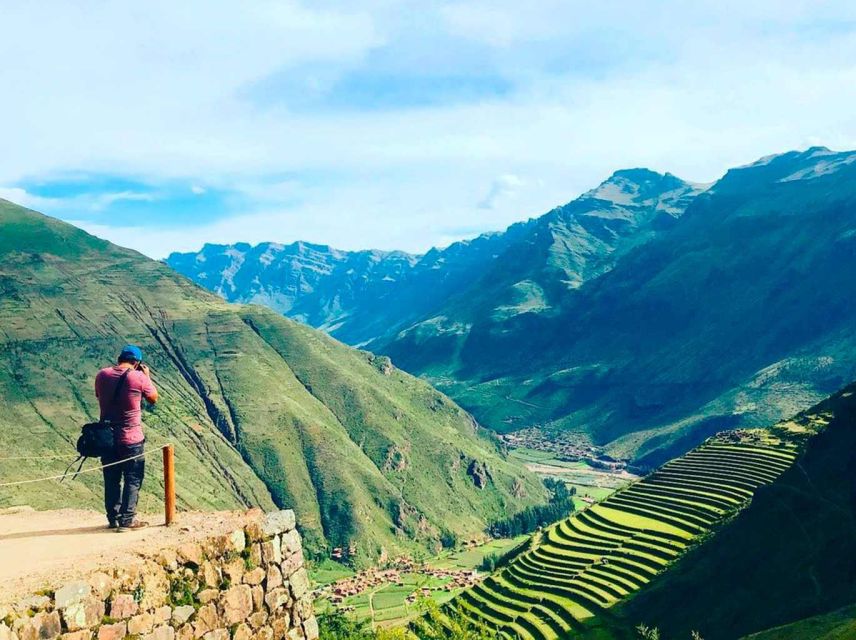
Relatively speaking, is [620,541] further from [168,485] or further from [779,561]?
[168,485]

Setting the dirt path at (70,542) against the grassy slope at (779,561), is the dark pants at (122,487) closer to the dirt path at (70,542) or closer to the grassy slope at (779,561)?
the dirt path at (70,542)

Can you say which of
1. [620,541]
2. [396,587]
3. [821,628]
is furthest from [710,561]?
[396,587]

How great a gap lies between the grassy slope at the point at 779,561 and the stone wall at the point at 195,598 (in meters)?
69.7

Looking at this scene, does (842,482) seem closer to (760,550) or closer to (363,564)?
(760,550)

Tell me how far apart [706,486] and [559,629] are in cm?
4336

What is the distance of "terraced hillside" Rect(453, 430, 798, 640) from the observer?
285 ft

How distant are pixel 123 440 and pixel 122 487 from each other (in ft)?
3.56

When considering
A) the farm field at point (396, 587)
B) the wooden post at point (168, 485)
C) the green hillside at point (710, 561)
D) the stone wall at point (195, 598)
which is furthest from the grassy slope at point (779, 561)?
the wooden post at point (168, 485)

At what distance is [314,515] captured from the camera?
654 feet

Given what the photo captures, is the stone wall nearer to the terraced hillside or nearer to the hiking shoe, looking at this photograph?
the hiking shoe

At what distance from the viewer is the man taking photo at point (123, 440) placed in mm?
14531

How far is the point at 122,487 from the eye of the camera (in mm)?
14891

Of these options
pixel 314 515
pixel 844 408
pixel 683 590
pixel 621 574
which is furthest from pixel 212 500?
pixel 844 408

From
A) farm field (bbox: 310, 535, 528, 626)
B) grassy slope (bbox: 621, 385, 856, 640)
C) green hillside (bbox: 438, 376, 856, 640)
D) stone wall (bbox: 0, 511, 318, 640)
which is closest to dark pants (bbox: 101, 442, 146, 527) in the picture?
stone wall (bbox: 0, 511, 318, 640)
